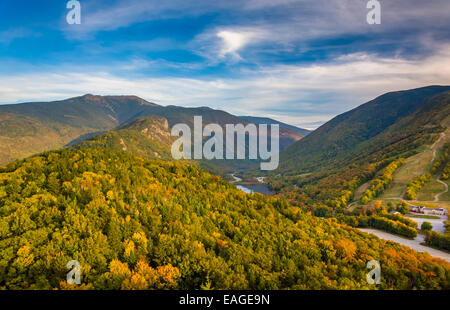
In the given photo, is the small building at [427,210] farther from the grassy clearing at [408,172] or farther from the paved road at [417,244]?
the paved road at [417,244]

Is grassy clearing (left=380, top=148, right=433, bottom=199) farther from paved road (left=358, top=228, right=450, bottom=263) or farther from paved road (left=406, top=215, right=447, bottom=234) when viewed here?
paved road (left=358, top=228, right=450, bottom=263)

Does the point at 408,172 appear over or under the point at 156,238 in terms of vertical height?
under

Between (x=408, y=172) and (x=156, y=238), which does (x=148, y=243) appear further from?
(x=408, y=172)

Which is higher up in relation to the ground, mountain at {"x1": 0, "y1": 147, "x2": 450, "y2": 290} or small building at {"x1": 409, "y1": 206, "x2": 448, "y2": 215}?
mountain at {"x1": 0, "y1": 147, "x2": 450, "y2": 290}

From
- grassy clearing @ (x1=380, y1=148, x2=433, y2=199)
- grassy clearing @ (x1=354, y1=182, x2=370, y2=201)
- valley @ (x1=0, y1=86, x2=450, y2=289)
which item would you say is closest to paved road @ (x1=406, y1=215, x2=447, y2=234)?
grassy clearing @ (x1=380, y1=148, x2=433, y2=199)

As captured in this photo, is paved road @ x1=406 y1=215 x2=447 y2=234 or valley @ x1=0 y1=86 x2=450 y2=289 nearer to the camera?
valley @ x1=0 y1=86 x2=450 y2=289

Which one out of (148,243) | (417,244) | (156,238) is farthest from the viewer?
(417,244)

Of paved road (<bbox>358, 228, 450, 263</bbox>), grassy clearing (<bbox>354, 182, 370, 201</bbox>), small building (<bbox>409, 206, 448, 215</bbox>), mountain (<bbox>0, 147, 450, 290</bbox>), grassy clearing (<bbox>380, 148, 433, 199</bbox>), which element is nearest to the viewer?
mountain (<bbox>0, 147, 450, 290</bbox>)

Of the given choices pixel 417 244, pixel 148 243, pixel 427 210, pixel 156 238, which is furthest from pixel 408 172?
pixel 148 243
